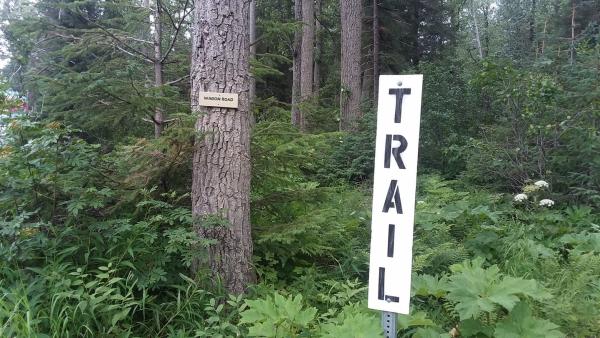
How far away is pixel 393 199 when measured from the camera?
6.28ft

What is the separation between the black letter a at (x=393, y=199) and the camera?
1903mm

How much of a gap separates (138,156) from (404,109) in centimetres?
220

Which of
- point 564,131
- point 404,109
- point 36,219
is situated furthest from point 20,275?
point 564,131

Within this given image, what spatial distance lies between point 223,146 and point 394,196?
1691mm

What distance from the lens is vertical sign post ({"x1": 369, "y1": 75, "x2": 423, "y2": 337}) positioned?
188 centimetres

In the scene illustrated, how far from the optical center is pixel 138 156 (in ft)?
10.7

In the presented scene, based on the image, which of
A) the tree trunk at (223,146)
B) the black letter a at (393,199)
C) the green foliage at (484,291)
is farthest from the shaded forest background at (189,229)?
the black letter a at (393,199)

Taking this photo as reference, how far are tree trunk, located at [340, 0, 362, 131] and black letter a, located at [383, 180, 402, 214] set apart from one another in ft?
31.7

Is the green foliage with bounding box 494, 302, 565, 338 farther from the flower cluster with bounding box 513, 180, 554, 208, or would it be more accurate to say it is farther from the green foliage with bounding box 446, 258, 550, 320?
the flower cluster with bounding box 513, 180, 554, 208

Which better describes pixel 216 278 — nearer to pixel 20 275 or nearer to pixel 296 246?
pixel 296 246

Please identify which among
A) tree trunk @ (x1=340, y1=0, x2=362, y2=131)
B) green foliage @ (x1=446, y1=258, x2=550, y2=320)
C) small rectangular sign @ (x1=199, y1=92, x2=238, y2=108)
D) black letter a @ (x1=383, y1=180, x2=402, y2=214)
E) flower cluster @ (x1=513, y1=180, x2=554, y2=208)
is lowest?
green foliage @ (x1=446, y1=258, x2=550, y2=320)

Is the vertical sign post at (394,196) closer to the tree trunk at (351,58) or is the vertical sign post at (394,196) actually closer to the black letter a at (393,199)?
the black letter a at (393,199)

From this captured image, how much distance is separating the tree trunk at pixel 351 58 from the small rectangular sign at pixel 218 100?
8.42 meters

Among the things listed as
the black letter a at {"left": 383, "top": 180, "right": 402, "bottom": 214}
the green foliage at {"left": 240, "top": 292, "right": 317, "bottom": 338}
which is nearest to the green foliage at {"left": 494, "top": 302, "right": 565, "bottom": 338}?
the black letter a at {"left": 383, "top": 180, "right": 402, "bottom": 214}
